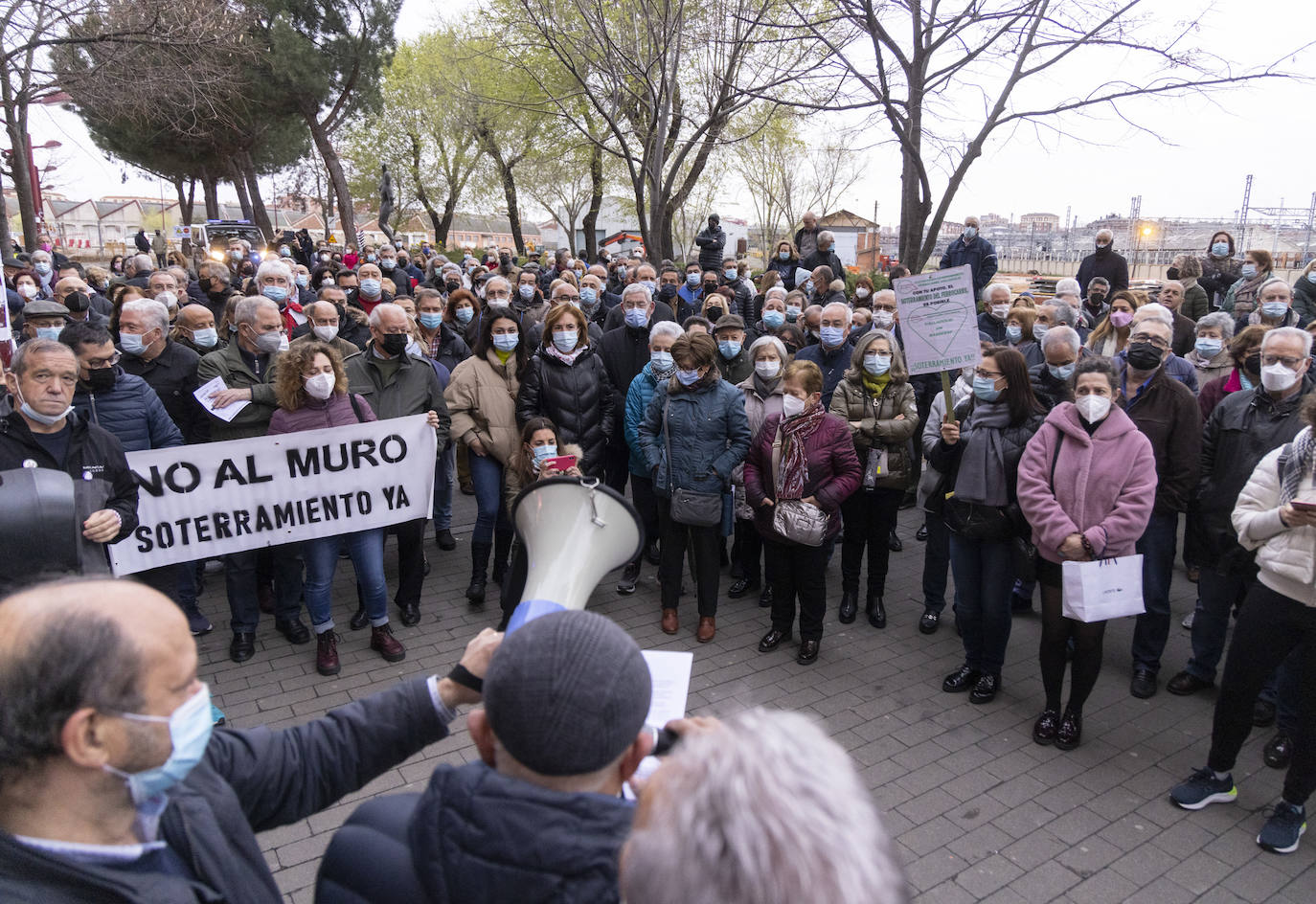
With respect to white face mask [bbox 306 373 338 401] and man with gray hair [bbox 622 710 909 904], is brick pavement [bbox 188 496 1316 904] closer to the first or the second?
white face mask [bbox 306 373 338 401]

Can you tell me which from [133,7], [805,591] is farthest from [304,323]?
[133,7]

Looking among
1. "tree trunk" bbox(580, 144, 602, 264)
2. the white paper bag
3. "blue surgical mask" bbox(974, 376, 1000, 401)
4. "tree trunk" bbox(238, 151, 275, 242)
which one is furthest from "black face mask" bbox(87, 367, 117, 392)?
"tree trunk" bbox(238, 151, 275, 242)

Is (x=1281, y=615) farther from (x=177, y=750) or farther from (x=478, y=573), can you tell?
(x=478, y=573)

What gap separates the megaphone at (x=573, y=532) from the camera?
82.7 inches

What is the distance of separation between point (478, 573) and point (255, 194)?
92.2 feet

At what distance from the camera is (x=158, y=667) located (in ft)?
4.62

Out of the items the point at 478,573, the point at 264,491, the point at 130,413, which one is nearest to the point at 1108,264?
the point at 478,573

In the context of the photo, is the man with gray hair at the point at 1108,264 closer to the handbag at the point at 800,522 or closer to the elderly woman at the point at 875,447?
the elderly woman at the point at 875,447

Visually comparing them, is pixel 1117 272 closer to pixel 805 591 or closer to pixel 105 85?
pixel 805 591

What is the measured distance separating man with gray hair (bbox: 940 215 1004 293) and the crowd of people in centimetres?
335

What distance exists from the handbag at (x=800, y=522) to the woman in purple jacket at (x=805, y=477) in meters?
0.05

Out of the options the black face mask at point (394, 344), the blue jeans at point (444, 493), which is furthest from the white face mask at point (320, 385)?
the blue jeans at point (444, 493)

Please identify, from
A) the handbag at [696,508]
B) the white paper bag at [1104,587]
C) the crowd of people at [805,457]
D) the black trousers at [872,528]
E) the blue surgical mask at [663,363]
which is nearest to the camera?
the crowd of people at [805,457]

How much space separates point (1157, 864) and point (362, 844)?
10.5 feet
